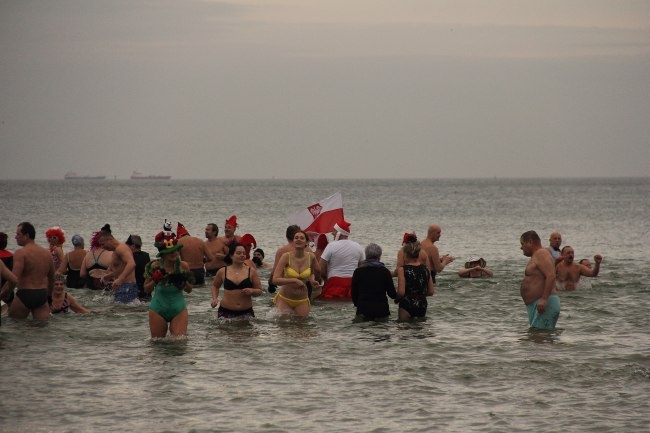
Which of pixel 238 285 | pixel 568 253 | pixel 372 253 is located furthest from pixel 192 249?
pixel 568 253

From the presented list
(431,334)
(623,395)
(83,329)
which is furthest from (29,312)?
(623,395)

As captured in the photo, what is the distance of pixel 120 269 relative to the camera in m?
15.7

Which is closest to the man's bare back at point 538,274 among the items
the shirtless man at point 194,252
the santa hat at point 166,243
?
the santa hat at point 166,243

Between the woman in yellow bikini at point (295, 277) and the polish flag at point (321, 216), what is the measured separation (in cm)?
367

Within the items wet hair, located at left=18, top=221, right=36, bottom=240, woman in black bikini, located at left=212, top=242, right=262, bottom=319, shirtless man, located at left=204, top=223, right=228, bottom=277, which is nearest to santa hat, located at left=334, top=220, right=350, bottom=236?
woman in black bikini, located at left=212, top=242, right=262, bottom=319

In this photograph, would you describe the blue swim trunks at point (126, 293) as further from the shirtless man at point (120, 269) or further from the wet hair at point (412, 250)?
the wet hair at point (412, 250)

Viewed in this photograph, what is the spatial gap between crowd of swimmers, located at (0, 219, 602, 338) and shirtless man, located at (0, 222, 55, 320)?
1 centimetres

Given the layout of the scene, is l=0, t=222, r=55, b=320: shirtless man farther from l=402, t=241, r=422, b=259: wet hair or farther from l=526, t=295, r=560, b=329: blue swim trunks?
l=526, t=295, r=560, b=329: blue swim trunks

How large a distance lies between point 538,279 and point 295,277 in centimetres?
355

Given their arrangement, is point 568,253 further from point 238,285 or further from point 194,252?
point 238,285

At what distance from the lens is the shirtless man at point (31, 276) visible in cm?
1308

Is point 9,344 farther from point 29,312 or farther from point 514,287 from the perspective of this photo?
point 514,287

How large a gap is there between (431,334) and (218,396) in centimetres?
452

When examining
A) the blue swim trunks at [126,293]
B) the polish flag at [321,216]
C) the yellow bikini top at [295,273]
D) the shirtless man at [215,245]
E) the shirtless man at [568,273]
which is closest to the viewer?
the yellow bikini top at [295,273]
